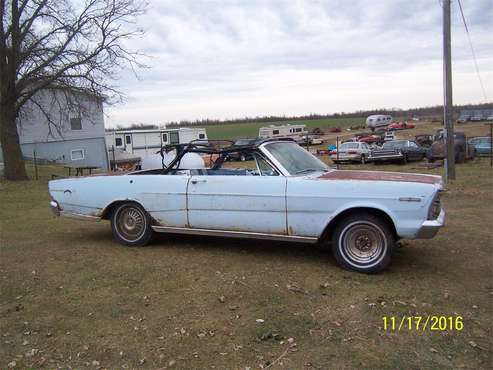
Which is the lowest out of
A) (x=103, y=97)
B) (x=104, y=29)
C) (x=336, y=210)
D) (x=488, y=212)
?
(x=488, y=212)

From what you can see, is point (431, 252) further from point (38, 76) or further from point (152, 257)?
point (38, 76)

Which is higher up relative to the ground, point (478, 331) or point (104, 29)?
point (104, 29)

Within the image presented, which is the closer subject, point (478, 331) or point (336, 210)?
point (478, 331)

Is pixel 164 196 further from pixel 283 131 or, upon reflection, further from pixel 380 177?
pixel 283 131

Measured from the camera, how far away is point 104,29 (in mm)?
18688

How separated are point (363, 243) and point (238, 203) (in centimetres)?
152

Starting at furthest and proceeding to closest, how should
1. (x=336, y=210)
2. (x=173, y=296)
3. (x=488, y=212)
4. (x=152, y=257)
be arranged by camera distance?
(x=488, y=212)
(x=152, y=257)
(x=336, y=210)
(x=173, y=296)

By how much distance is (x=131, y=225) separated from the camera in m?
6.51

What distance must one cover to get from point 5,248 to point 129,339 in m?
3.89

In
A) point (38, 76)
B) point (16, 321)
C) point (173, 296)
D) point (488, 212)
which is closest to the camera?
point (16, 321)

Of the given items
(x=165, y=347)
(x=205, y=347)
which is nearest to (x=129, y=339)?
(x=165, y=347)

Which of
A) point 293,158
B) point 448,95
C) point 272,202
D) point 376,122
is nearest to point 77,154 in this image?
point 448,95
